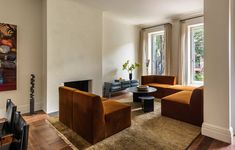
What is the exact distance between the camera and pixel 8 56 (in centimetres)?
351

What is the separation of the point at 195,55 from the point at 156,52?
66.4 inches

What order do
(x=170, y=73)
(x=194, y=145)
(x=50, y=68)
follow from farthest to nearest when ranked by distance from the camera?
1. (x=170, y=73)
2. (x=50, y=68)
3. (x=194, y=145)

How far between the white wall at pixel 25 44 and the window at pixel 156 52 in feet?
15.2

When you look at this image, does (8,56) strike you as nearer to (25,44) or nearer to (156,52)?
(25,44)

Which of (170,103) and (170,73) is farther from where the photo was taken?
(170,73)

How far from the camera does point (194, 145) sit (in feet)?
7.65

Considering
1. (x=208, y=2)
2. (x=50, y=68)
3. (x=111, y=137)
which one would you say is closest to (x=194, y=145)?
(x=111, y=137)

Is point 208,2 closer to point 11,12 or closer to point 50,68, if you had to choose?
point 50,68

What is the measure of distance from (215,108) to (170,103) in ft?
3.38

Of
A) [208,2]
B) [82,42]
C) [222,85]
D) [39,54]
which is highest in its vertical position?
[208,2]

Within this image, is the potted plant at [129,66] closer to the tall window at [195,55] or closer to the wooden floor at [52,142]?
the tall window at [195,55]

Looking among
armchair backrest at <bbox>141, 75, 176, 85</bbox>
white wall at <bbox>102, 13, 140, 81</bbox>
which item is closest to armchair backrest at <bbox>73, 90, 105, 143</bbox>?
white wall at <bbox>102, 13, 140, 81</bbox>

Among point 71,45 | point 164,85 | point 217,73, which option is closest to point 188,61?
point 164,85

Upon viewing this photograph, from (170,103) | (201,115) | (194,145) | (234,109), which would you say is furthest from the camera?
(170,103)
